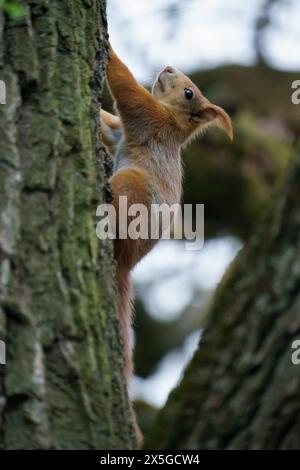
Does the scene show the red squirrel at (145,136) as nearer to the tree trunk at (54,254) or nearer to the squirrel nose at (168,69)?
the squirrel nose at (168,69)

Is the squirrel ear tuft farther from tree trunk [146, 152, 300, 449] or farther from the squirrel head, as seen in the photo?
tree trunk [146, 152, 300, 449]

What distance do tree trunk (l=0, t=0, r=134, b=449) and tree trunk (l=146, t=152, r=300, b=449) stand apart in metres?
0.20

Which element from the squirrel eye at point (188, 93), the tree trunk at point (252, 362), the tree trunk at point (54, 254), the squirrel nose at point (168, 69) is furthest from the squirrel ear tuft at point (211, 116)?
the tree trunk at point (252, 362)

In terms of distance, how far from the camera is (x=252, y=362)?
262 centimetres

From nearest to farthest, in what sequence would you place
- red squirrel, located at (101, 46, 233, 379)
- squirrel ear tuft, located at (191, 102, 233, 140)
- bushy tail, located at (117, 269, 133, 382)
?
bushy tail, located at (117, 269, 133, 382)
red squirrel, located at (101, 46, 233, 379)
squirrel ear tuft, located at (191, 102, 233, 140)

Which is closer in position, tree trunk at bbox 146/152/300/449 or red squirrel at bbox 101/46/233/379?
tree trunk at bbox 146/152/300/449

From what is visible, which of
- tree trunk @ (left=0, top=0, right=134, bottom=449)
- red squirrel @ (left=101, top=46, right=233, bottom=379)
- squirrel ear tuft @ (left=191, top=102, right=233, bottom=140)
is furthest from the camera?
squirrel ear tuft @ (left=191, top=102, right=233, bottom=140)

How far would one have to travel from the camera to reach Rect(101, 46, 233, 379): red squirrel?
4.63 m

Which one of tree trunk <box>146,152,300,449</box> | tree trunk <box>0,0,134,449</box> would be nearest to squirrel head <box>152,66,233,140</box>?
tree trunk <box>0,0,134,449</box>

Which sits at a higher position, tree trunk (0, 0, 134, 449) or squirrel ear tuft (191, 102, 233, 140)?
squirrel ear tuft (191, 102, 233, 140)

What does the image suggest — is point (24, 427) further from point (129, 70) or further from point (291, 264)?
point (129, 70)

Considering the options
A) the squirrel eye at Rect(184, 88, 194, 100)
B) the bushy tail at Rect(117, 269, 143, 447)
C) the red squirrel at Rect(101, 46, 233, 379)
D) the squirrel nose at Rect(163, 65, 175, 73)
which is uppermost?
the squirrel nose at Rect(163, 65, 175, 73)

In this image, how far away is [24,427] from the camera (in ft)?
7.83

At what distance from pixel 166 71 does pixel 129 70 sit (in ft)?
2.45
